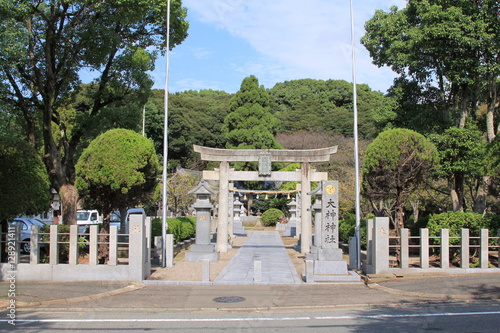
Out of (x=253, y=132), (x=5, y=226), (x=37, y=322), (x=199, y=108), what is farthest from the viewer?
(x=199, y=108)

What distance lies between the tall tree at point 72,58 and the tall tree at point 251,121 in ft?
89.6

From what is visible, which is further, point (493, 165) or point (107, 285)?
point (493, 165)

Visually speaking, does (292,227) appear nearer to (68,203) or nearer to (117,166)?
(68,203)

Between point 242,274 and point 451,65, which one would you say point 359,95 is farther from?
point 242,274

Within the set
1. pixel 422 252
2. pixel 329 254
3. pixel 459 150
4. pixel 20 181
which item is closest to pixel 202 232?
pixel 329 254

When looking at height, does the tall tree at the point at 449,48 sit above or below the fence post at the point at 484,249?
above

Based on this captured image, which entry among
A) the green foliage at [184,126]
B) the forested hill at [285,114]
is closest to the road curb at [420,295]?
the forested hill at [285,114]

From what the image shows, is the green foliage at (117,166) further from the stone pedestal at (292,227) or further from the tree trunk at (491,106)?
the stone pedestal at (292,227)

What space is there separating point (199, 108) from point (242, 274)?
171ft

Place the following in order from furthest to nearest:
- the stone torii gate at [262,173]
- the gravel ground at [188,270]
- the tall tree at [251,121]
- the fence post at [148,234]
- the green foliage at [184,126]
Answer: the green foliage at [184,126] → the tall tree at [251,121] → the stone torii gate at [262,173] → the fence post at [148,234] → the gravel ground at [188,270]

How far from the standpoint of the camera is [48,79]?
18562mm

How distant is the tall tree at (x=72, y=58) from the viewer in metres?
18.2

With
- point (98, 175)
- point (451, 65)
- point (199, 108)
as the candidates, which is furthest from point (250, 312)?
point (199, 108)

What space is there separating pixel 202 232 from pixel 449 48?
43.0ft
